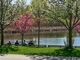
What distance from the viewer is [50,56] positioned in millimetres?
21203

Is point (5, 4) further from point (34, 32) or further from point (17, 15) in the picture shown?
point (34, 32)

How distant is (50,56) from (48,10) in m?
6.03

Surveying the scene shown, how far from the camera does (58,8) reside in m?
25.5

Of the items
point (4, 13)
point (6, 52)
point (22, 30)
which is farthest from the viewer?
point (22, 30)

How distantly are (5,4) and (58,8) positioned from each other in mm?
6351

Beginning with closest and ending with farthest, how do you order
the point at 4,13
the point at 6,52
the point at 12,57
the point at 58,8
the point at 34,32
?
1. the point at 12,57
2. the point at 6,52
3. the point at 58,8
4. the point at 4,13
5. the point at 34,32

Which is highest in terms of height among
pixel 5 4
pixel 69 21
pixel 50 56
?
pixel 5 4

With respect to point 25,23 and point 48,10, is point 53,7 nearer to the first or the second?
point 48,10

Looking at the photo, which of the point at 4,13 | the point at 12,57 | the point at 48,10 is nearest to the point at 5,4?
the point at 4,13

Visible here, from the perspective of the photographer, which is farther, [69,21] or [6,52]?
[69,21]

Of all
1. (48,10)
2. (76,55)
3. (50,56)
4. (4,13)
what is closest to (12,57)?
(50,56)

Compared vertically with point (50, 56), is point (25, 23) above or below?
above

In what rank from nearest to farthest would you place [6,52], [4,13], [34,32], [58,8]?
[6,52] < [58,8] < [4,13] < [34,32]

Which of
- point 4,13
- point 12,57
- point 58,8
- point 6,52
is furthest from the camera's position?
point 4,13
